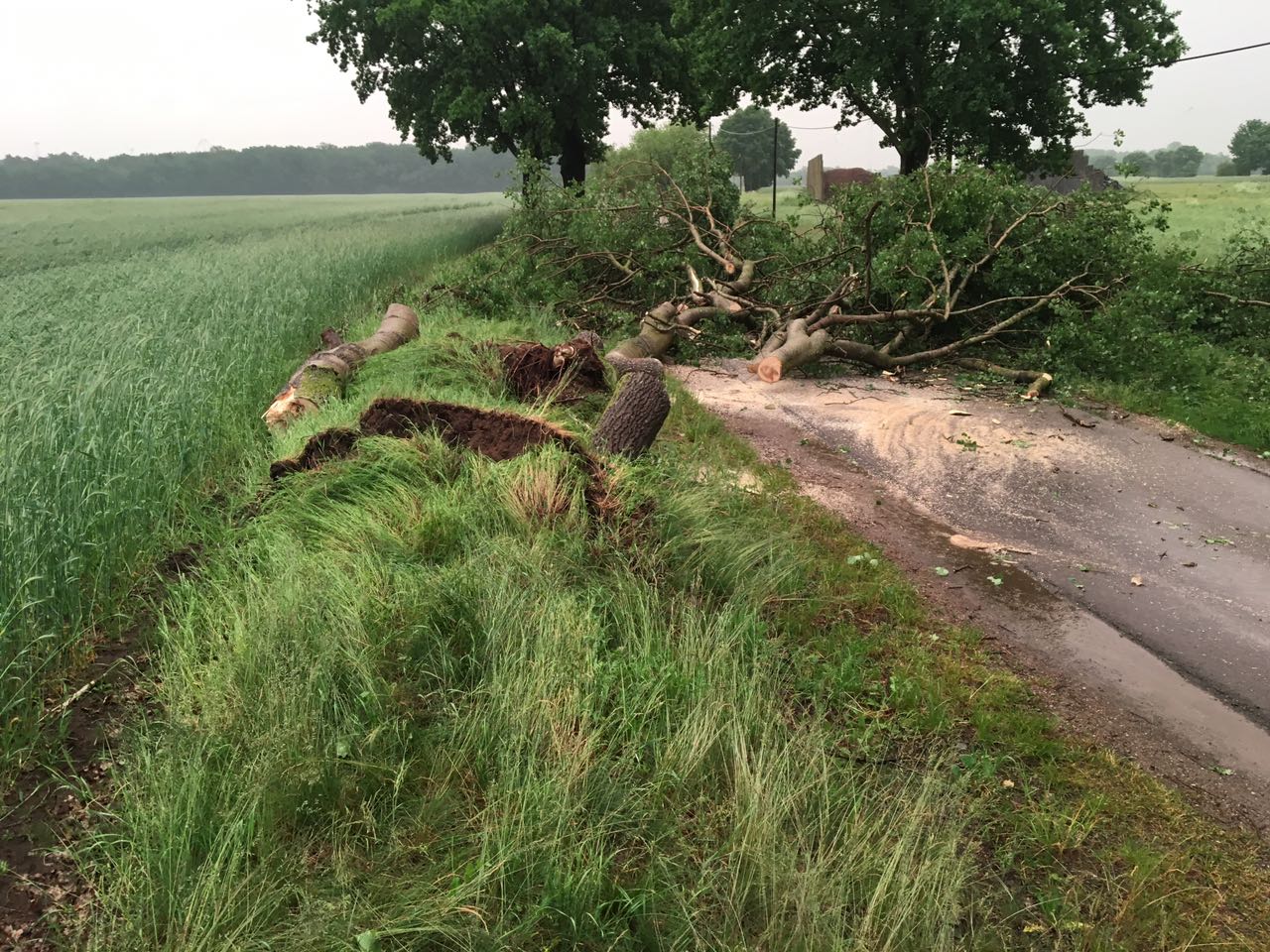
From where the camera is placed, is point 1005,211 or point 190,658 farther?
point 1005,211

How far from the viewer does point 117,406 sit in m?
4.88

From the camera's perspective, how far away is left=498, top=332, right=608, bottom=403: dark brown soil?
6516 mm

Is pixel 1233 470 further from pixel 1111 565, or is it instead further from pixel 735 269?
pixel 735 269

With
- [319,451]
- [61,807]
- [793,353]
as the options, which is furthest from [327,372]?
[793,353]

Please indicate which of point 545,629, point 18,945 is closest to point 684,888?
point 545,629

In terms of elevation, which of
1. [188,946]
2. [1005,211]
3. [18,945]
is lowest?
[18,945]

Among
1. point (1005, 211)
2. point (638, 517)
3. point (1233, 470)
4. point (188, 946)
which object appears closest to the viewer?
point (188, 946)

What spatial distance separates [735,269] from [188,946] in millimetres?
11146

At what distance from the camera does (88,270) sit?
15.8 meters

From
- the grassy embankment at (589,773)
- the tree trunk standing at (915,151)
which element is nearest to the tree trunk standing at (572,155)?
the tree trunk standing at (915,151)

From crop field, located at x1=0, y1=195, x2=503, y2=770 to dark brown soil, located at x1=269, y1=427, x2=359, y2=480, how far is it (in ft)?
1.86

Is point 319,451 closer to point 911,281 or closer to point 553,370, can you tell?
point 553,370

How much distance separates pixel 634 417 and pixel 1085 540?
10.2 ft

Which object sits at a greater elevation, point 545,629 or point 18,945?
point 545,629
